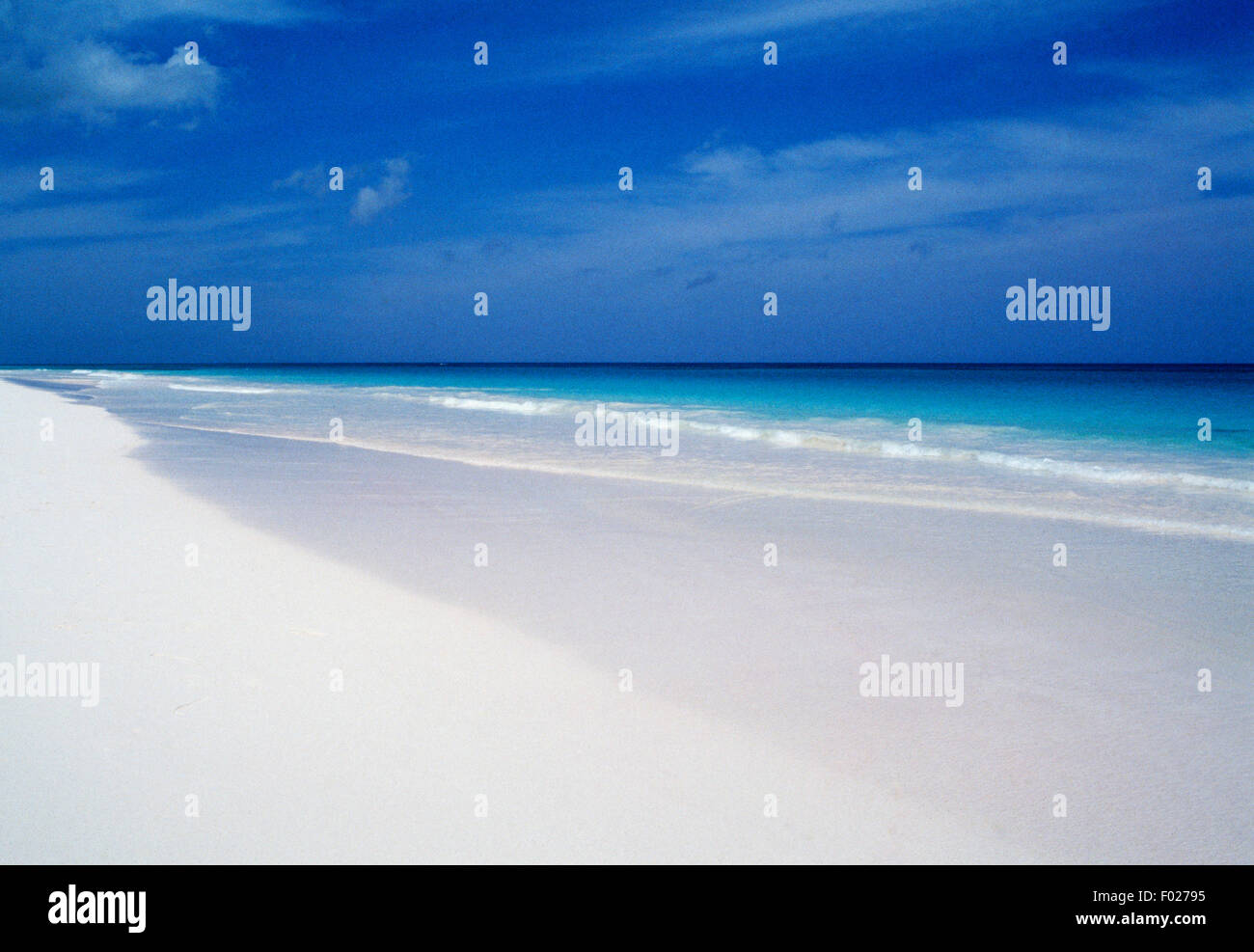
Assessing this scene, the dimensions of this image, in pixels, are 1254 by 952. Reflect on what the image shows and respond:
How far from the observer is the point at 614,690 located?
395 cm

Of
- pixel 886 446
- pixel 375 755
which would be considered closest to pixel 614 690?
pixel 375 755

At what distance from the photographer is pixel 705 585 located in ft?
19.0

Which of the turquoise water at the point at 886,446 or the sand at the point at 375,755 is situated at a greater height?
the turquoise water at the point at 886,446

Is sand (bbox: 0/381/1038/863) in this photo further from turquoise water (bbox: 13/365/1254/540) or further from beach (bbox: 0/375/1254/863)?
turquoise water (bbox: 13/365/1254/540)

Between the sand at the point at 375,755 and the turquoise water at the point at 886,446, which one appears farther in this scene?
the turquoise water at the point at 886,446

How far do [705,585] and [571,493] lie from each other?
166 inches

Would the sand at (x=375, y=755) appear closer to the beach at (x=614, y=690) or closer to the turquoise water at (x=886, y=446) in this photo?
the beach at (x=614, y=690)

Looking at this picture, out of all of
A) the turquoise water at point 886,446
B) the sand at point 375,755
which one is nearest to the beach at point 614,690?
the sand at point 375,755

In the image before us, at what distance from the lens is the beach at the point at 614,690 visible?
113 inches

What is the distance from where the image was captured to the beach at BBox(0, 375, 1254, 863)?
2.86 m

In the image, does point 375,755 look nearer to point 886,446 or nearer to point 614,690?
point 614,690
